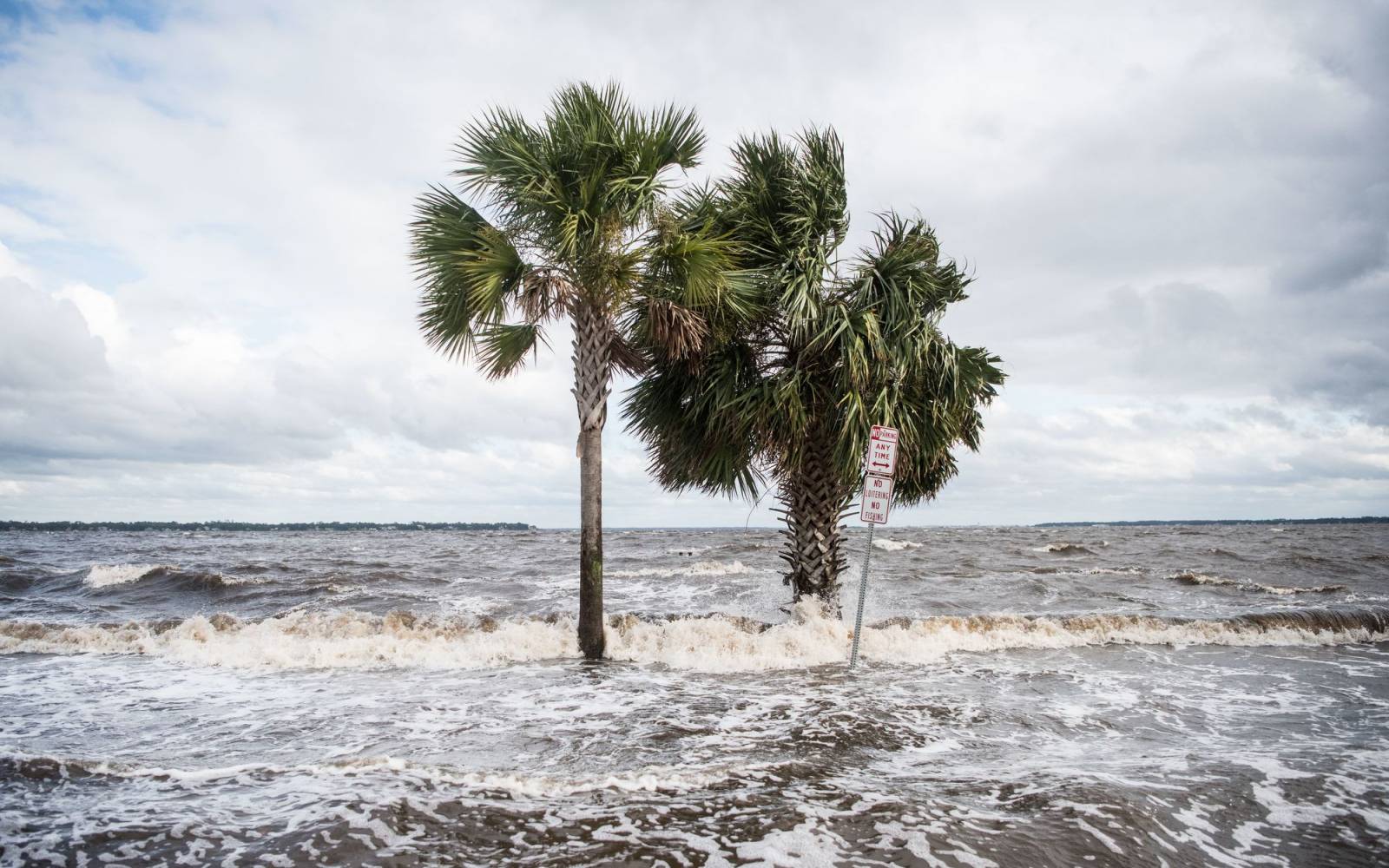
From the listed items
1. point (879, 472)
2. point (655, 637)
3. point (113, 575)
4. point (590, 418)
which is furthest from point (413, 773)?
point (113, 575)

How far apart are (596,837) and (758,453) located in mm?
8041

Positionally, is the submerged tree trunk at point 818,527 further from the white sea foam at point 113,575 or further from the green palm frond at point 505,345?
the white sea foam at point 113,575

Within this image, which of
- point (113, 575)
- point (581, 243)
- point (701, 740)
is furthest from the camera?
point (113, 575)

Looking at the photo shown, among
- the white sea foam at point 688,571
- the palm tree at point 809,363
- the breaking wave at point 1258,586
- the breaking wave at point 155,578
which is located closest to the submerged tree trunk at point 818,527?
the palm tree at point 809,363

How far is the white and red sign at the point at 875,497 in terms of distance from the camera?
8.98 metres

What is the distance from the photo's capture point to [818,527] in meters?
11.7

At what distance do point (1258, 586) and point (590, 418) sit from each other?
69.2 feet

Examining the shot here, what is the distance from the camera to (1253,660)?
1069 cm

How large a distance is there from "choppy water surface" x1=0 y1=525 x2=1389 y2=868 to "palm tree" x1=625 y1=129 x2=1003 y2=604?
2557 millimetres

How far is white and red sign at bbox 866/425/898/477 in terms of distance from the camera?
8.95m

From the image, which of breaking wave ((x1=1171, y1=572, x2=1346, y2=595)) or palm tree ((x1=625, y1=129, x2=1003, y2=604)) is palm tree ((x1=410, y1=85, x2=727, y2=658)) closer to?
palm tree ((x1=625, y1=129, x2=1003, y2=604))

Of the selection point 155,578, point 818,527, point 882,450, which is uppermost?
point 882,450

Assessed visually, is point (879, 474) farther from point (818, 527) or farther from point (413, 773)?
point (413, 773)

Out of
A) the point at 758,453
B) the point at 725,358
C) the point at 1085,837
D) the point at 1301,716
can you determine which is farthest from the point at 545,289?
the point at 1301,716
